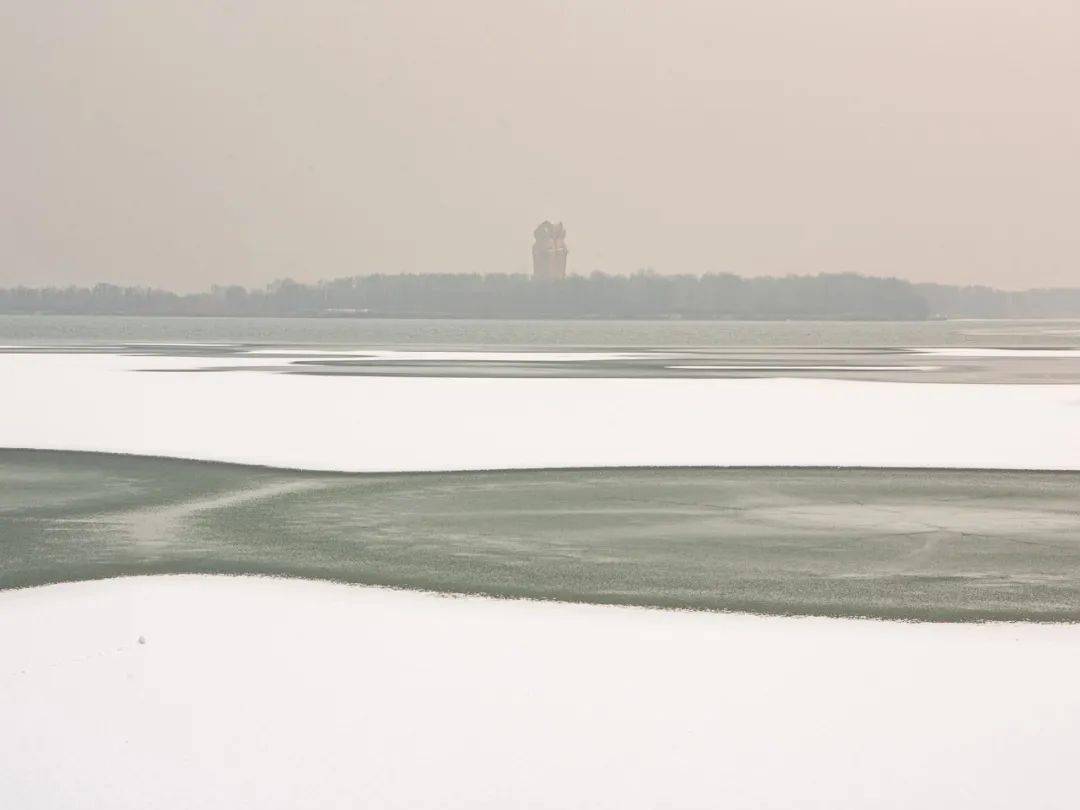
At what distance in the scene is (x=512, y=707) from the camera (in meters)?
8.51

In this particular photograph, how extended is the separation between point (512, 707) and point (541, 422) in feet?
65.1

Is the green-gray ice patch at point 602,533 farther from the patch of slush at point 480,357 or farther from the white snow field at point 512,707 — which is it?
the patch of slush at point 480,357

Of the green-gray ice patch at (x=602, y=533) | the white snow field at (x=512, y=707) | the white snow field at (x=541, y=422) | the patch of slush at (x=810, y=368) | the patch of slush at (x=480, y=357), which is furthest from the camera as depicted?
the patch of slush at (x=480, y=357)

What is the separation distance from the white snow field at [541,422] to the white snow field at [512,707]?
10.6m

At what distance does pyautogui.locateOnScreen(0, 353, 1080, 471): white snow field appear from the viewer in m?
22.7

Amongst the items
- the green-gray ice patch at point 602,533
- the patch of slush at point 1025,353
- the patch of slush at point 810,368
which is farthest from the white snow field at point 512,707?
the patch of slush at point 1025,353

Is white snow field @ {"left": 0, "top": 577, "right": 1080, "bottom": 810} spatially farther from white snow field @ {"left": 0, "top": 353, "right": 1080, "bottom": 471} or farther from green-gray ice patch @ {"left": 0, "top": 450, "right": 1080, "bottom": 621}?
white snow field @ {"left": 0, "top": 353, "right": 1080, "bottom": 471}

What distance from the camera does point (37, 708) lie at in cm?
848

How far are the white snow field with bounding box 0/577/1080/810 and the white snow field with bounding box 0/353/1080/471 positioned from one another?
34.6 feet

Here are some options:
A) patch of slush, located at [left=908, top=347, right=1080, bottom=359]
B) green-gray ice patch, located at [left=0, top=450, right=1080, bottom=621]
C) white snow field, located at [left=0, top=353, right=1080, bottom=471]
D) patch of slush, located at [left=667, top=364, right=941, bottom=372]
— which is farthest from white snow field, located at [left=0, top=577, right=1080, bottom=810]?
patch of slush, located at [left=908, top=347, right=1080, bottom=359]

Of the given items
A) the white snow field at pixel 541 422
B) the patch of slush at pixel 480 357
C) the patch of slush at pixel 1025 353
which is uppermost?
the white snow field at pixel 541 422

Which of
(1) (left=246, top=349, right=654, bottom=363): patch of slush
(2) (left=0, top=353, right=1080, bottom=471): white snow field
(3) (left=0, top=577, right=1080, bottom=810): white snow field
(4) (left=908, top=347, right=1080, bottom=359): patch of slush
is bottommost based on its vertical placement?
(1) (left=246, top=349, right=654, bottom=363): patch of slush

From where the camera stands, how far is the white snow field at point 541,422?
2269cm

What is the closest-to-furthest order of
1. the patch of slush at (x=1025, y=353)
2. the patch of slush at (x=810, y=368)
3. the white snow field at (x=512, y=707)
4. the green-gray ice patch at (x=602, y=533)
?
the white snow field at (x=512, y=707) → the green-gray ice patch at (x=602, y=533) → the patch of slush at (x=810, y=368) → the patch of slush at (x=1025, y=353)
